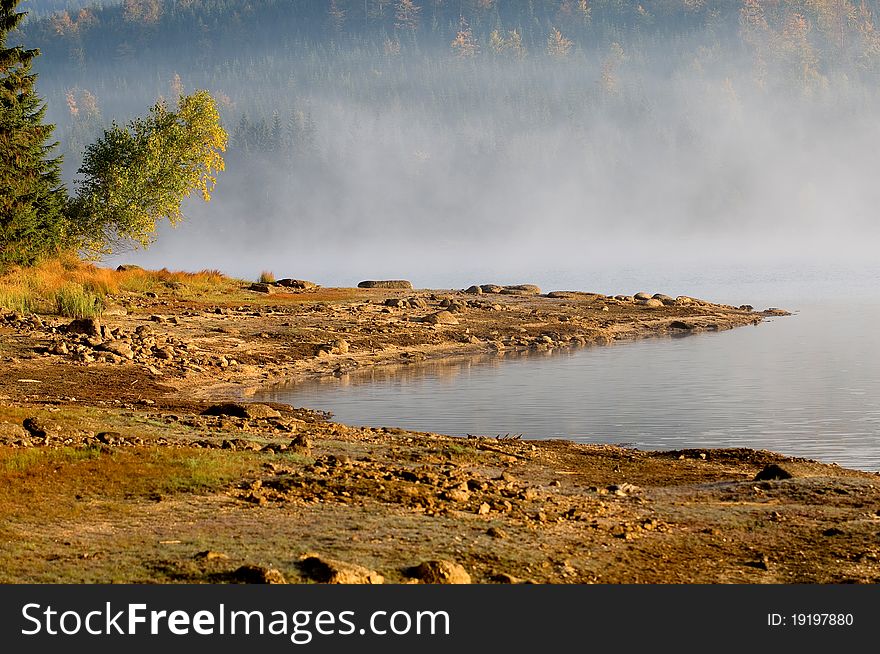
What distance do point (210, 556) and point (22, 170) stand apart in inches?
1596

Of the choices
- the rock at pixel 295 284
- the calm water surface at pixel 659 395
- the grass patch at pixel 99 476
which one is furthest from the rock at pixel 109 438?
the rock at pixel 295 284

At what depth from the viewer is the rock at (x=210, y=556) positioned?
11484 mm

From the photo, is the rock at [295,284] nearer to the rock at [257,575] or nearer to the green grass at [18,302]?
the green grass at [18,302]

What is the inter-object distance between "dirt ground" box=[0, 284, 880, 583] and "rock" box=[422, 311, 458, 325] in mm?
22762

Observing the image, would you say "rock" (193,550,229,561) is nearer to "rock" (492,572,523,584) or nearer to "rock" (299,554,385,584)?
"rock" (299,554,385,584)

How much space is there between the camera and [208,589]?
10.1 metres

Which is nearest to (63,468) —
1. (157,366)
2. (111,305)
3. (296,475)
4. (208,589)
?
(296,475)

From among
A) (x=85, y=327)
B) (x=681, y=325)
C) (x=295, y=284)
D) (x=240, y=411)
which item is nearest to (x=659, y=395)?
(x=240, y=411)

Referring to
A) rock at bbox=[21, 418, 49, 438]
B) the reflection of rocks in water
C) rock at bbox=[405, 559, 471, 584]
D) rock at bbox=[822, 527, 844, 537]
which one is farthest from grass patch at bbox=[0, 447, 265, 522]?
the reflection of rocks in water

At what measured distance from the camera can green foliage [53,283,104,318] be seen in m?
39.2

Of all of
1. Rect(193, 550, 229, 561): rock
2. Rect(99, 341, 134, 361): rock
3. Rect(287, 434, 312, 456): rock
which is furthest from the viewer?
Rect(99, 341, 134, 361): rock

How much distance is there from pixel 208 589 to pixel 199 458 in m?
6.76

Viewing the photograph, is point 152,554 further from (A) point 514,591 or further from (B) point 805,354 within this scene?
(B) point 805,354

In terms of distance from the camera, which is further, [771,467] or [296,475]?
[771,467]
